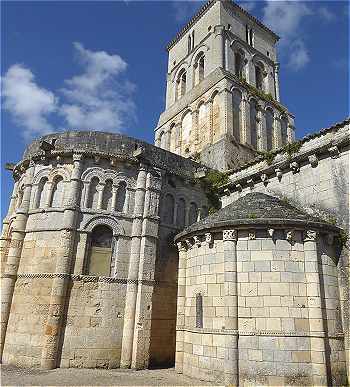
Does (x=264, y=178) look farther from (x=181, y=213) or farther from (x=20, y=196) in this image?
(x=20, y=196)

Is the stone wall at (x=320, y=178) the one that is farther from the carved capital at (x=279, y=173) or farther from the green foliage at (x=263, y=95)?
the green foliage at (x=263, y=95)

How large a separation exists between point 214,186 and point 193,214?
2018 mm

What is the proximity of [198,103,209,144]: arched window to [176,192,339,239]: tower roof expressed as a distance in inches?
420

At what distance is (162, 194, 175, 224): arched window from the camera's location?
623 inches

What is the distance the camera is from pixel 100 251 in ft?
46.9

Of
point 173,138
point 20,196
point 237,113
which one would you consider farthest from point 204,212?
point 173,138

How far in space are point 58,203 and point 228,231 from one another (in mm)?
7449

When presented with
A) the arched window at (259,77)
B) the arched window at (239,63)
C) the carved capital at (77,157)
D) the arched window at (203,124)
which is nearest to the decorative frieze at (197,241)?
the carved capital at (77,157)

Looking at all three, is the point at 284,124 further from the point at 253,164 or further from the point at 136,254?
the point at 136,254

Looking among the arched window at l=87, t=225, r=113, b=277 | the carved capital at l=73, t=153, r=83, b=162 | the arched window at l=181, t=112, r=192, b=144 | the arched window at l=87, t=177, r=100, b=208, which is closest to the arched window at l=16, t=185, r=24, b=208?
the carved capital at l=73, t=153, r=83, b=162

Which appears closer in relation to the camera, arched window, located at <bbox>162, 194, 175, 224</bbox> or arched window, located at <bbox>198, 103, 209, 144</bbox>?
arched window, located at <bbox>162, 194, 175, 224</bbox>

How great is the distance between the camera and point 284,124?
87.5ft

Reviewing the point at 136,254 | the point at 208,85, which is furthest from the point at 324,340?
the point at 208,85

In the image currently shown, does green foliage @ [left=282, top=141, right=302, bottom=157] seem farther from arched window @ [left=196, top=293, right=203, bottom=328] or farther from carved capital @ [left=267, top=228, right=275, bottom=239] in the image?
arched window @ [left=196, top=293, right=203, bottom=328]
